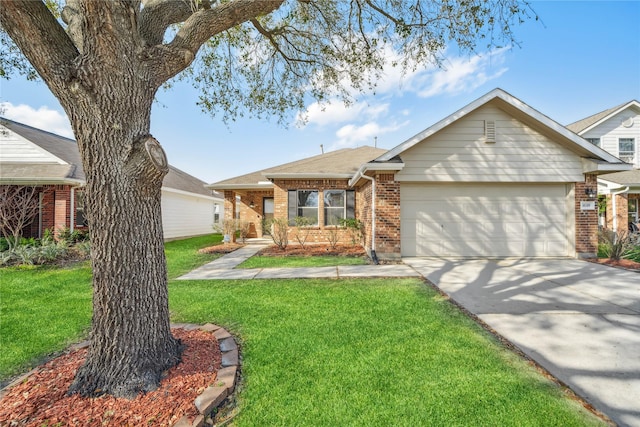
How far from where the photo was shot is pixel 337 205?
11609 mm

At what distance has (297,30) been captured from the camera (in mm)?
6617

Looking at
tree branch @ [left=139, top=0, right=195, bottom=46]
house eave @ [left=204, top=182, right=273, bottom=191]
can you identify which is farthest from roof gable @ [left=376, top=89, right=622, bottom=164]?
house eave @ [left=204, top=182, right=273, bottom=191]

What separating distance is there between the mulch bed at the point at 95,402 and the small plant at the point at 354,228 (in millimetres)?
7906

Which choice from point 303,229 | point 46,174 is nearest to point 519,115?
point 303,229

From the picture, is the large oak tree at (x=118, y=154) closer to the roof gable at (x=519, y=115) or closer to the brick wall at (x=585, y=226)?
the roof gable at (x=519, y=115)

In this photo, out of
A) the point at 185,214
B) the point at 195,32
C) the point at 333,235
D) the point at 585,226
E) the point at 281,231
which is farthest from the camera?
the point at 185,214

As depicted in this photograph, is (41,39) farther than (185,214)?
No

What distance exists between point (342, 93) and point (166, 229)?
1195 cm

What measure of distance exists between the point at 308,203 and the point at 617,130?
16674 millimetres

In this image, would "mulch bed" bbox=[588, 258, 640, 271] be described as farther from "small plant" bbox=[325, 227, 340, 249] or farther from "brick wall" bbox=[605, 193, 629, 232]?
"small plant" bbox=[325, 227, 340, 249]

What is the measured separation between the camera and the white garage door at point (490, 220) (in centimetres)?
850

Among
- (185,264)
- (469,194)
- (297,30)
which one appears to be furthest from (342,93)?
(185,264)

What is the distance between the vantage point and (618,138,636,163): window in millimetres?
14188

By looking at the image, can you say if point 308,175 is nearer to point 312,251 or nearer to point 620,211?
point 312,251
